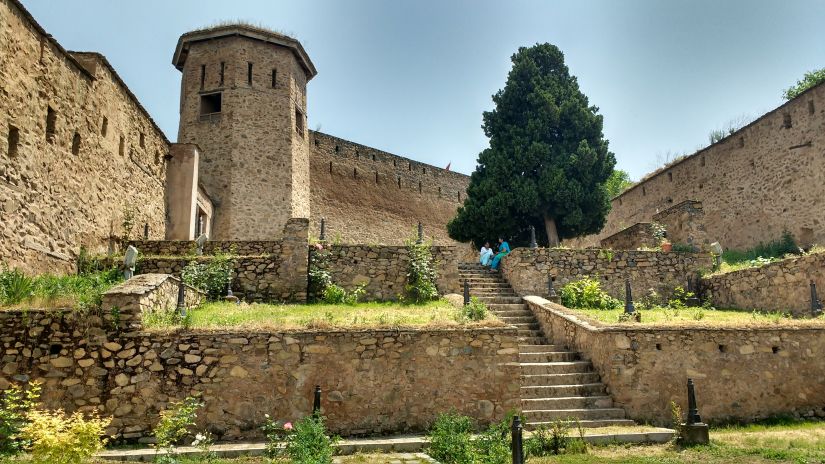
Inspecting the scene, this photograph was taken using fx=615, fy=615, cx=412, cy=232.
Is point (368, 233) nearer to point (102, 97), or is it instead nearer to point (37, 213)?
point (102, 97)

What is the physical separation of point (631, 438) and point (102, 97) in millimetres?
13453

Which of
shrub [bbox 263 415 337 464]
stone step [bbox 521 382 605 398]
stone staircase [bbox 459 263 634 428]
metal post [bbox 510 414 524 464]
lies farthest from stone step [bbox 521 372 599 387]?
metal post [bbox 510 414 524 464]

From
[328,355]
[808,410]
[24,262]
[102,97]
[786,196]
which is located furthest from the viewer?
[786,196]

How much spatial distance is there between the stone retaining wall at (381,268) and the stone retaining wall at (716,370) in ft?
15.0

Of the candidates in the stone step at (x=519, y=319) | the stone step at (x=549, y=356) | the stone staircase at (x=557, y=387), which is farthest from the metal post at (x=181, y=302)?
the stone step at (x=519, y=319)

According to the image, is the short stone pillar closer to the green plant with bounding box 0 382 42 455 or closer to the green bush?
the green bush

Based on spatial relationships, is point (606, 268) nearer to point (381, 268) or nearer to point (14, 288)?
point (381, 268)

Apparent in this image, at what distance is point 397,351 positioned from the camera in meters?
9.45

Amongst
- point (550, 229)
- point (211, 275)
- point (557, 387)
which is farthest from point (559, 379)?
point (550, 229)

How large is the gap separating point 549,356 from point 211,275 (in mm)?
7389

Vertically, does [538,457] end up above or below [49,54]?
below

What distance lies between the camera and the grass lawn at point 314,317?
9.41 meters

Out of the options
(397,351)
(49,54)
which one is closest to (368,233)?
(49,54)

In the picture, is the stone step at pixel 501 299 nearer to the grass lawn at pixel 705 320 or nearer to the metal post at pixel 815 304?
the grass lawn at pixel 705 320
